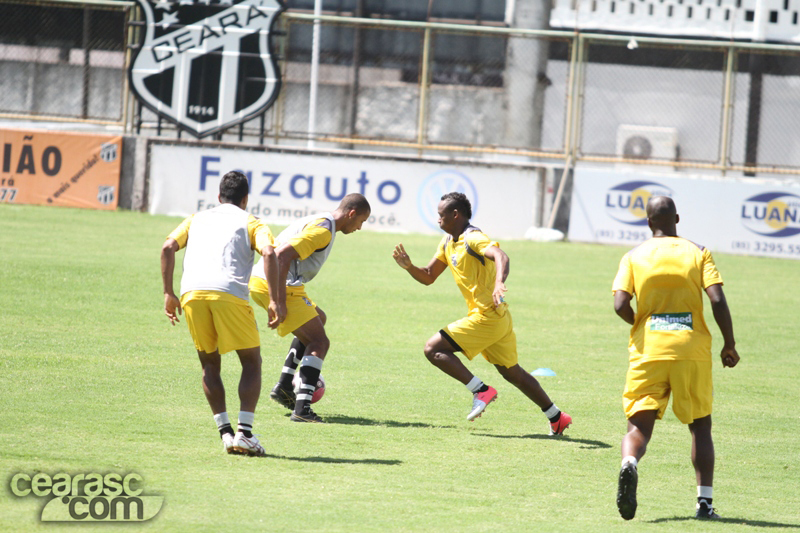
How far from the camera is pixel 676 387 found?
5.36 m

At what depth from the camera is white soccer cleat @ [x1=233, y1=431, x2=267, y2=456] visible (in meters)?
6.04

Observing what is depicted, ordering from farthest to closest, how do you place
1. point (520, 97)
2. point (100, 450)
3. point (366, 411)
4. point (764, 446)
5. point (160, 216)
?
1. point (520, 97)
2. point (160, 216)
3. point (366, 411)
4. point (764, 446)
5. point (100, 450)

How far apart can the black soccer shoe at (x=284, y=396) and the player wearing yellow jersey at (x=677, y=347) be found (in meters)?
3.10

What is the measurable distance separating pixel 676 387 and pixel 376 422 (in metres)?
2.66

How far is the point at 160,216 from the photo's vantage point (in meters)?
19.9

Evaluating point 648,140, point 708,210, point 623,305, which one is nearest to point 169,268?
point 623,305

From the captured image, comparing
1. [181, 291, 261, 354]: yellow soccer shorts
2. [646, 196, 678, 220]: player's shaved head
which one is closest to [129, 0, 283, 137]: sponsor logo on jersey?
[181, 291, 261, 354]: yellow soccer shorts

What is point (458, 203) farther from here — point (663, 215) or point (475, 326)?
point (663, 215)

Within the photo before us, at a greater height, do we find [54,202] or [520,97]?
[520,97]

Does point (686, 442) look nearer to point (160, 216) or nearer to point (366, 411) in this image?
point (366, 411)

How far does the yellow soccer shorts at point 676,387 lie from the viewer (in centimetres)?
534

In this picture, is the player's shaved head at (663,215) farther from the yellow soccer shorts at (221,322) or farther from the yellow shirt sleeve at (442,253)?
the yellow soccer shorts at (221,322)

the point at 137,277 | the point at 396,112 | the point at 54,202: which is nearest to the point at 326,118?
the point at 396,112

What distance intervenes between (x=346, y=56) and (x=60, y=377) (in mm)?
18266
